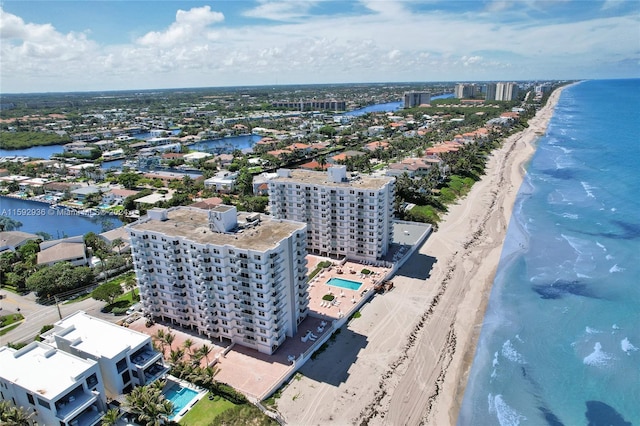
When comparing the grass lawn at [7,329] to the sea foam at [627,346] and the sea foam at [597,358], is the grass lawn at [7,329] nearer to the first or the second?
the sea foam at [597,358]

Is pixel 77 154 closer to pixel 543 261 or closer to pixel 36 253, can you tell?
pixel 36 253

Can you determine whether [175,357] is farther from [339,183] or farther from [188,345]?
[339,183]

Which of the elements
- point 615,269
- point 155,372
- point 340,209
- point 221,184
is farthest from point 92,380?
point 221,184

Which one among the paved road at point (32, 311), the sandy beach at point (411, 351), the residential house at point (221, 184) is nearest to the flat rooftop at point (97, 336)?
the paved road at point (32, 311)

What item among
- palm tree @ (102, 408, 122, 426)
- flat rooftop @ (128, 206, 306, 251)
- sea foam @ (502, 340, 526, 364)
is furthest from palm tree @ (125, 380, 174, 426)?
sea foam @ (502, 340, 526, 364)

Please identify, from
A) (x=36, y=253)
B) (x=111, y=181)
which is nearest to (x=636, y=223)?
(x=36, y=253)

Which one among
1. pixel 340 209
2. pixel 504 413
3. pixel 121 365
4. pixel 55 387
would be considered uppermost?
pixel 340 209

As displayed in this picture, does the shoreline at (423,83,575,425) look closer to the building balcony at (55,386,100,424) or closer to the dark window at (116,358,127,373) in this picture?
the dark window at (116,358,127,373)
